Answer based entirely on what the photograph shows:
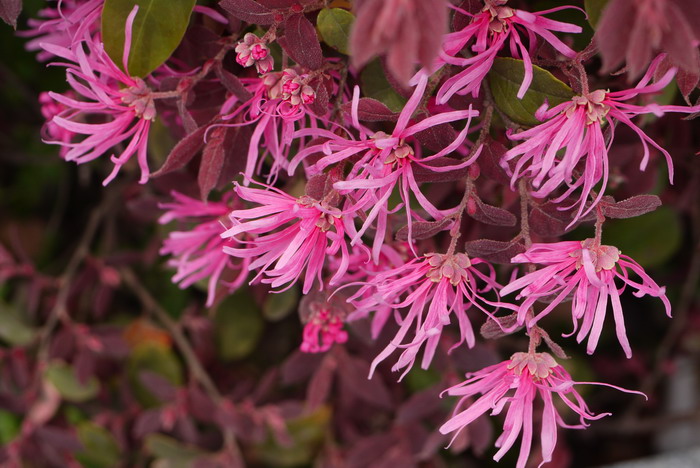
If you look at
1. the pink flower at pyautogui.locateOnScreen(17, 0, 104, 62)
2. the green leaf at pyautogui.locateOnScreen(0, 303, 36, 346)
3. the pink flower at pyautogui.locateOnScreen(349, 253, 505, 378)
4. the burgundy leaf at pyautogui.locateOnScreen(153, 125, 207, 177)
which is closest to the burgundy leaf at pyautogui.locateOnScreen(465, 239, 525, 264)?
the pink flower at pyautogui.locateOnScreen(349, 253, 505, 378)

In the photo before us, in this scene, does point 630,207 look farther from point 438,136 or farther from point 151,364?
point 151,364

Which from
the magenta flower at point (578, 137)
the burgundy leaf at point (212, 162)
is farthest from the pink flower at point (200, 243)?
the magenta flower at point (578, 137)

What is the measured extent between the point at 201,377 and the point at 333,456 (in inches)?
8.8

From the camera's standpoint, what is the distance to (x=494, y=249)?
47cm

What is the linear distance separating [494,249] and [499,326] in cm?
5

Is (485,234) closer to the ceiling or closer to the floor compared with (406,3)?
closer to the floor

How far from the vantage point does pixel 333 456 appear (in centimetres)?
97

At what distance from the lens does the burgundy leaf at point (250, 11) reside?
465 mm

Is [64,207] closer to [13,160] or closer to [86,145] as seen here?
[13,160]

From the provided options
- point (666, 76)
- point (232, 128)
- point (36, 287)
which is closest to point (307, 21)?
point (232, 128)

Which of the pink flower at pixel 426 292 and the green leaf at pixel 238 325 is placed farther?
the green leaf at pixel 238 325

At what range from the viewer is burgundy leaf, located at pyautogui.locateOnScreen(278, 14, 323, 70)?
465 mm

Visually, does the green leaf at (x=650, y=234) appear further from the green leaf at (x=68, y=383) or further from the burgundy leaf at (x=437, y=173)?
the green leaf at (x=68, y=383)

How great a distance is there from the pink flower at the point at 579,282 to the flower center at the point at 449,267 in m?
0.04
